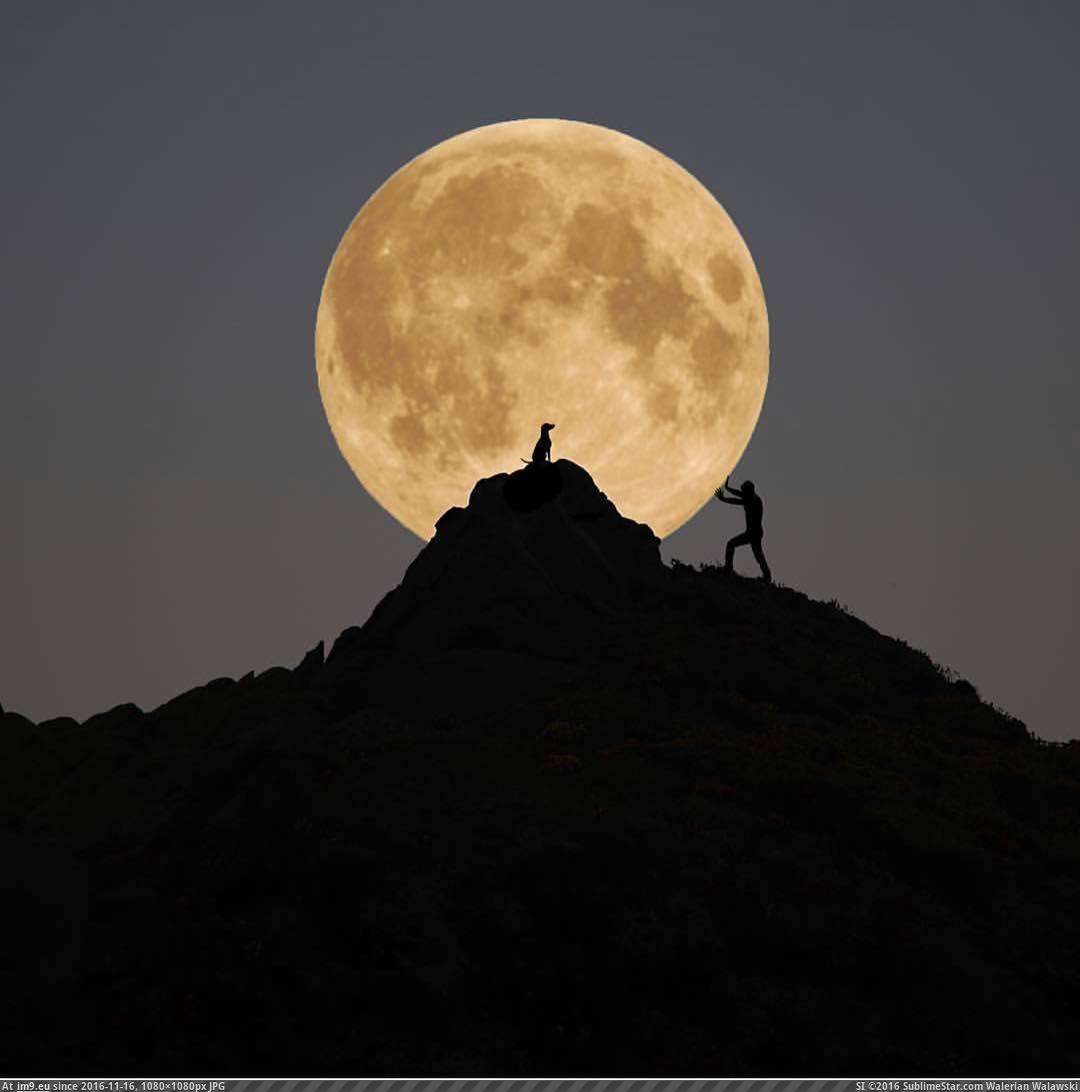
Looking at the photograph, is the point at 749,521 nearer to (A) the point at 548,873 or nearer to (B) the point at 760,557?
(B) the point at 760,557

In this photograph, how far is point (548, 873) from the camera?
24078 millimetres

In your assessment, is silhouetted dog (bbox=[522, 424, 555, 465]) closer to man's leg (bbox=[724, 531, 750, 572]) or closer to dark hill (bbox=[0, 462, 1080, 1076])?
dark hill (bbox=[0, 462, 1080, 1076])

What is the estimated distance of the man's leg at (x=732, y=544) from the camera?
137 ft

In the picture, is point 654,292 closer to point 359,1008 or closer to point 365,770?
point 365,770

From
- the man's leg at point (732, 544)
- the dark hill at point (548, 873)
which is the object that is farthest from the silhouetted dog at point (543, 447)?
the man's leg at point (732, 544)

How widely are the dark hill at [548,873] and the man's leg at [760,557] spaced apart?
3.91 metres

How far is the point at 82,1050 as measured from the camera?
20.7m

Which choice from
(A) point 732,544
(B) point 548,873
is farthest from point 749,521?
(B) point 548,873

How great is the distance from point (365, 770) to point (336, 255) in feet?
72.4

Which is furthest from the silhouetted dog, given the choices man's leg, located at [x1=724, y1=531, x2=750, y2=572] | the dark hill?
man's leg, located at [x1=724, y1=531, x2=750, y2=572]

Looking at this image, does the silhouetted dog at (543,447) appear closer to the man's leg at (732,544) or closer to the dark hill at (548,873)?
the dark hill at (548,873)

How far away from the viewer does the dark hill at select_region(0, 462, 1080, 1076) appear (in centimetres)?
2106

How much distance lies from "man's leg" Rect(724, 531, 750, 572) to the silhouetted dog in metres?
6.32

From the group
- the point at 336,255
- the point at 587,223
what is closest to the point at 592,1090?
the point at 587,223
